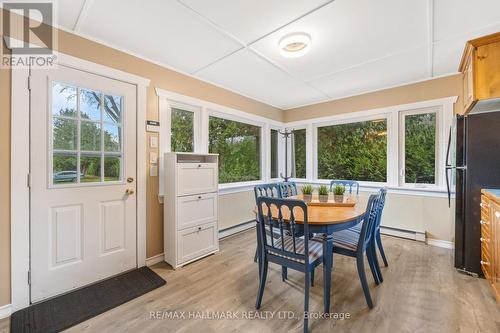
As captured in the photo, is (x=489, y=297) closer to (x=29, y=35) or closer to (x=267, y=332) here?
(x=267, y=332)

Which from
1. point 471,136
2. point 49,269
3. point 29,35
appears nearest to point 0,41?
point 29,35

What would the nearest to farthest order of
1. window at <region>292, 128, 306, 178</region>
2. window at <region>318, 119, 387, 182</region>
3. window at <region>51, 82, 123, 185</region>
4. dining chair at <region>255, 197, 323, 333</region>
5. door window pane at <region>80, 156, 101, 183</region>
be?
dining chair at <region>255, 197, 323, 333</region> → window at <region>51, 82, 123, 185</region> → door window pane at <region>80, 156, 101, 183</region> → window at <region>318, 119, 387, 182</region> → window at <region>292, 128, 306, 178</region>

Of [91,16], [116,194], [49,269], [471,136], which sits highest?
[91,16]

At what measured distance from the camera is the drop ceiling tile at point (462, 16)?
171 cm

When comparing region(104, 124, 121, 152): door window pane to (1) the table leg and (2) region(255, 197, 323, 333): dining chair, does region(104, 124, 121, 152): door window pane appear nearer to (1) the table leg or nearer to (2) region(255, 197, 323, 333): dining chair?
(2) region(255, 197, 323, 333): dining chair

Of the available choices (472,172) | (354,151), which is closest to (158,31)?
(472,172)

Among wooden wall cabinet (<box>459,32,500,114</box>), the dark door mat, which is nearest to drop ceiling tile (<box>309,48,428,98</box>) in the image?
wooden wall cabinet (<box>459,32,500,114</box>)

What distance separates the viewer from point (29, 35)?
185 centimetres

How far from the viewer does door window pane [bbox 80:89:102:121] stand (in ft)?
7.04

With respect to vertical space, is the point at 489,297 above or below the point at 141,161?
below

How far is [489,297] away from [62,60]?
14.0ft

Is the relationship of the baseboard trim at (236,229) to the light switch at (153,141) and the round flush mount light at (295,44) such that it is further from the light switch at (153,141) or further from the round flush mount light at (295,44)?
the round flush mount light at (295,44)

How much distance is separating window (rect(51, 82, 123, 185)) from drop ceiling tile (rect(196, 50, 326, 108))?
1.27 metres

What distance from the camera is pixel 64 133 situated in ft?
6.71
